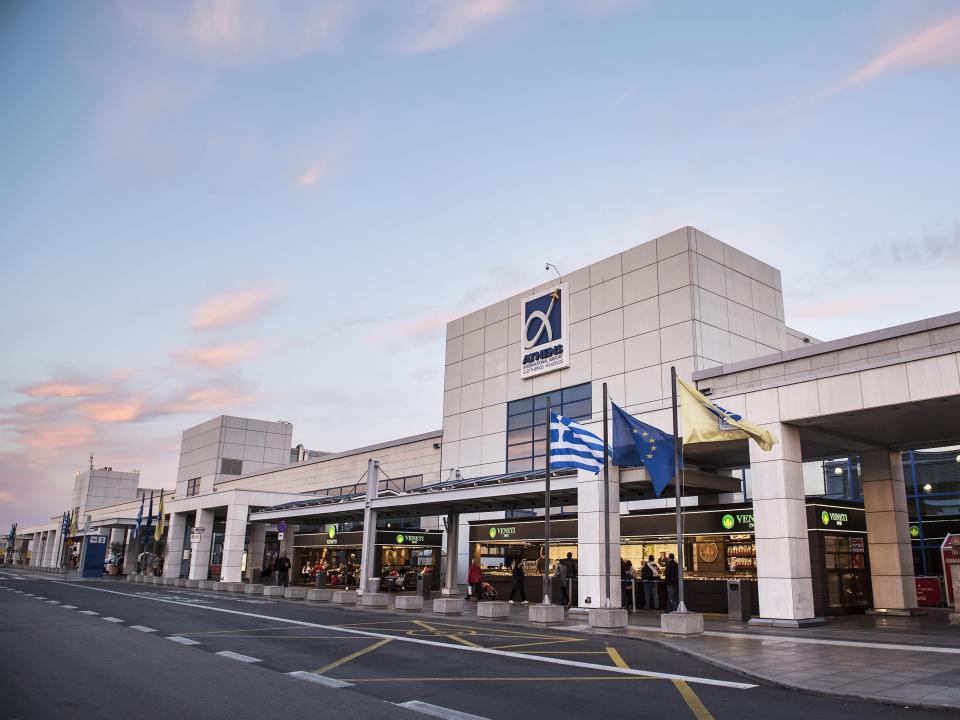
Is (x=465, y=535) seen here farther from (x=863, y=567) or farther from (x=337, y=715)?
(x=337, y=715)

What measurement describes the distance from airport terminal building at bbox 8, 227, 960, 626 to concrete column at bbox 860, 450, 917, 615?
74 millimetres

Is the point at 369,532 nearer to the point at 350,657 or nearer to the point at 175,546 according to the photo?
the point at 350,657

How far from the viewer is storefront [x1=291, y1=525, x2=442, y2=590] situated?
148 feet

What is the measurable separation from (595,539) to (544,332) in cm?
1925

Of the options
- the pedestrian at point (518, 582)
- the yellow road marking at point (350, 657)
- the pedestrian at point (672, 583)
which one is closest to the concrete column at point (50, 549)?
the pedestrian at point (518, 582)

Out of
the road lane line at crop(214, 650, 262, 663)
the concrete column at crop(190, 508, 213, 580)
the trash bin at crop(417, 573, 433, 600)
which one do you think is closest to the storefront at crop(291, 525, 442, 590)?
the trash bin at crop(417, 573, 433, 600)

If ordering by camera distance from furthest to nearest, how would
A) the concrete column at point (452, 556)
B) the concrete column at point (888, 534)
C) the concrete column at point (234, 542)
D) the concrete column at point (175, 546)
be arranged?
the concrete column at point (175, 546), the concrete column at point (234, 542), the concrete column at point (452, 556), the concrete column at point (888, 534)

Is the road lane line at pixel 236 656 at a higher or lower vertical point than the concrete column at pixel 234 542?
lower

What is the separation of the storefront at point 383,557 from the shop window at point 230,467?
35283mm

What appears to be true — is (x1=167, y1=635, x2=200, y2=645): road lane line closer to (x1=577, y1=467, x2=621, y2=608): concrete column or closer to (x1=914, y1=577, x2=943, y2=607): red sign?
(x1=577, y1=467, x2=621, y2=608): concrete column

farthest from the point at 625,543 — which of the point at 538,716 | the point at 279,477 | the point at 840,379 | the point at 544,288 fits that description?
the point at 279,477

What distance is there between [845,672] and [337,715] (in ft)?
28.8

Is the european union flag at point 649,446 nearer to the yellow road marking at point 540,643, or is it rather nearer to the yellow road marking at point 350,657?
the yellow road marking at point 540,643

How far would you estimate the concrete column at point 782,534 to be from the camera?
2012cm
